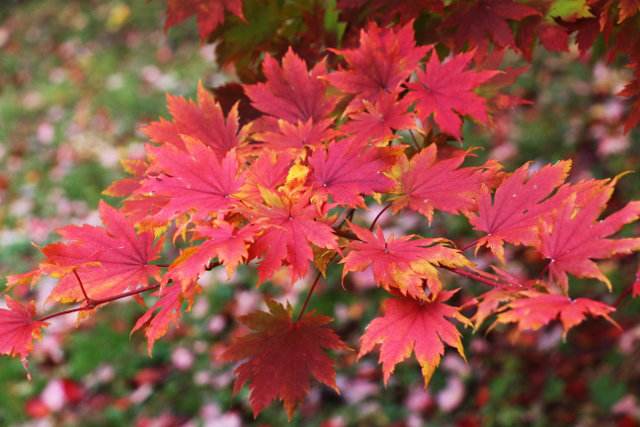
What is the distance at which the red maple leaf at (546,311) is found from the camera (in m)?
0.73

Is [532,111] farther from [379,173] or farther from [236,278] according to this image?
[379,173]

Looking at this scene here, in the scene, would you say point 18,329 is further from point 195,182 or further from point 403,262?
point 403,262

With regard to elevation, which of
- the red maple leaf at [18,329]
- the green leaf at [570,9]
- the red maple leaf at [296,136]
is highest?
the green leaf at [570,9]

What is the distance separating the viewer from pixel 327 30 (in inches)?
54.5

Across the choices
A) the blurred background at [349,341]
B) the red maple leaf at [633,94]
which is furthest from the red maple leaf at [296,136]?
the blurred background at [349,341]

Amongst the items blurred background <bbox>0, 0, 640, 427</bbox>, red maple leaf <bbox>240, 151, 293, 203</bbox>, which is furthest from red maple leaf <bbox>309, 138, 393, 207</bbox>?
blurred background <bbox>0, 0, 640, 427</bbox>

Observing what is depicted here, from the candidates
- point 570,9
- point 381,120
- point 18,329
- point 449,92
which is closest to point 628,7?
point 570,9

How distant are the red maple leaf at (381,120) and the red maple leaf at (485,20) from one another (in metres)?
0.21

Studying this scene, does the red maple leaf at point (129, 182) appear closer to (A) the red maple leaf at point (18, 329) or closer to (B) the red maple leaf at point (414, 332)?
(A) the red maple leaf at point (18, 329)

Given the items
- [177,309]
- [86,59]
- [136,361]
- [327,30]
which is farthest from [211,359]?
[86,59]

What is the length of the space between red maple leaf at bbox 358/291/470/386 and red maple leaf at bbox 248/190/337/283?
14 cm

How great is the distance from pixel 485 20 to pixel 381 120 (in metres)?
0.29

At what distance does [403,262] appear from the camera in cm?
85

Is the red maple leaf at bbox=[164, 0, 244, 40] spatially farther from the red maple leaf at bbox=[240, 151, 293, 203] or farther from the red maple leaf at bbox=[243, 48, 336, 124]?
the red maple leaf at bbox=[240, 151, 293, 203]
